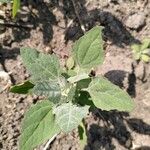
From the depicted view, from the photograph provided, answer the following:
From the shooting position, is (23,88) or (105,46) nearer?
(23,88)

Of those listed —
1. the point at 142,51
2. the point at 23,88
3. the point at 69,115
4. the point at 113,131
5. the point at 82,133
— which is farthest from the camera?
the point at 142,51

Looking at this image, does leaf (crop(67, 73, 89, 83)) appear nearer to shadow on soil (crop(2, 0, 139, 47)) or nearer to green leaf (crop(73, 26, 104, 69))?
green leaf (crop(73, 26, 104, 69))

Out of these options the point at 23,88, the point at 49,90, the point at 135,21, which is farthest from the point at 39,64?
the point at 135,21

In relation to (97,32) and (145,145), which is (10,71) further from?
(145,145)

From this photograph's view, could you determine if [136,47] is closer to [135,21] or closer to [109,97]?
[135,21]

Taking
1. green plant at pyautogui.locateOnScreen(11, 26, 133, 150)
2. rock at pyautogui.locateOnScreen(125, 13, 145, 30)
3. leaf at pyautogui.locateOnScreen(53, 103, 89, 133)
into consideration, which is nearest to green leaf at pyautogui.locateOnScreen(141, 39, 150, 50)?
rock at pyautogui.locateOnScreen(125, 13, 145, 30)
